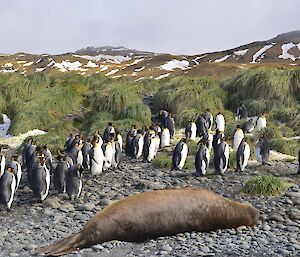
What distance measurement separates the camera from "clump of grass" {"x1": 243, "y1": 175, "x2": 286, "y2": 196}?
798cm

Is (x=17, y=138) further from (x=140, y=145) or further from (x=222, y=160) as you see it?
(x=222, y=160)

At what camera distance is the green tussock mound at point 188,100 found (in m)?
16.4

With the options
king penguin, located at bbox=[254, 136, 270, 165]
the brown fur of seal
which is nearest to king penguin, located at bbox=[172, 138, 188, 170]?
king penguin, located at bbox=[254, 136, 270, 165]

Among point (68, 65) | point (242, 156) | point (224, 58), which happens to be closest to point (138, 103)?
point (242, 156)

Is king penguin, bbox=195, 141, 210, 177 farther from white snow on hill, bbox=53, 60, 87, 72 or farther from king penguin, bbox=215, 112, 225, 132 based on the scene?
white snow on hill, bbox=53, 60, 87, 72

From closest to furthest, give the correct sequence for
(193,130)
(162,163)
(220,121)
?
(162,163), (193,130), (220,121)

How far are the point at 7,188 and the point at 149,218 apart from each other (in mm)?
4081

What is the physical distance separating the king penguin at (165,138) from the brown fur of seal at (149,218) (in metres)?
8.65

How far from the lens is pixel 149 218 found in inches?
178

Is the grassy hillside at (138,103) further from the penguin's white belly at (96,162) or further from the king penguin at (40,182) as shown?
the king penguin at (40,182)

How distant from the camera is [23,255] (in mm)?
5777

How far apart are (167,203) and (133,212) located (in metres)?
0.33

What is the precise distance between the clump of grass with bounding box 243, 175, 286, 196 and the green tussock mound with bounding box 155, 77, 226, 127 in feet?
25.5

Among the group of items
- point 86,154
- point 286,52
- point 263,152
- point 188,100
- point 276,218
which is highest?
point 286,52
